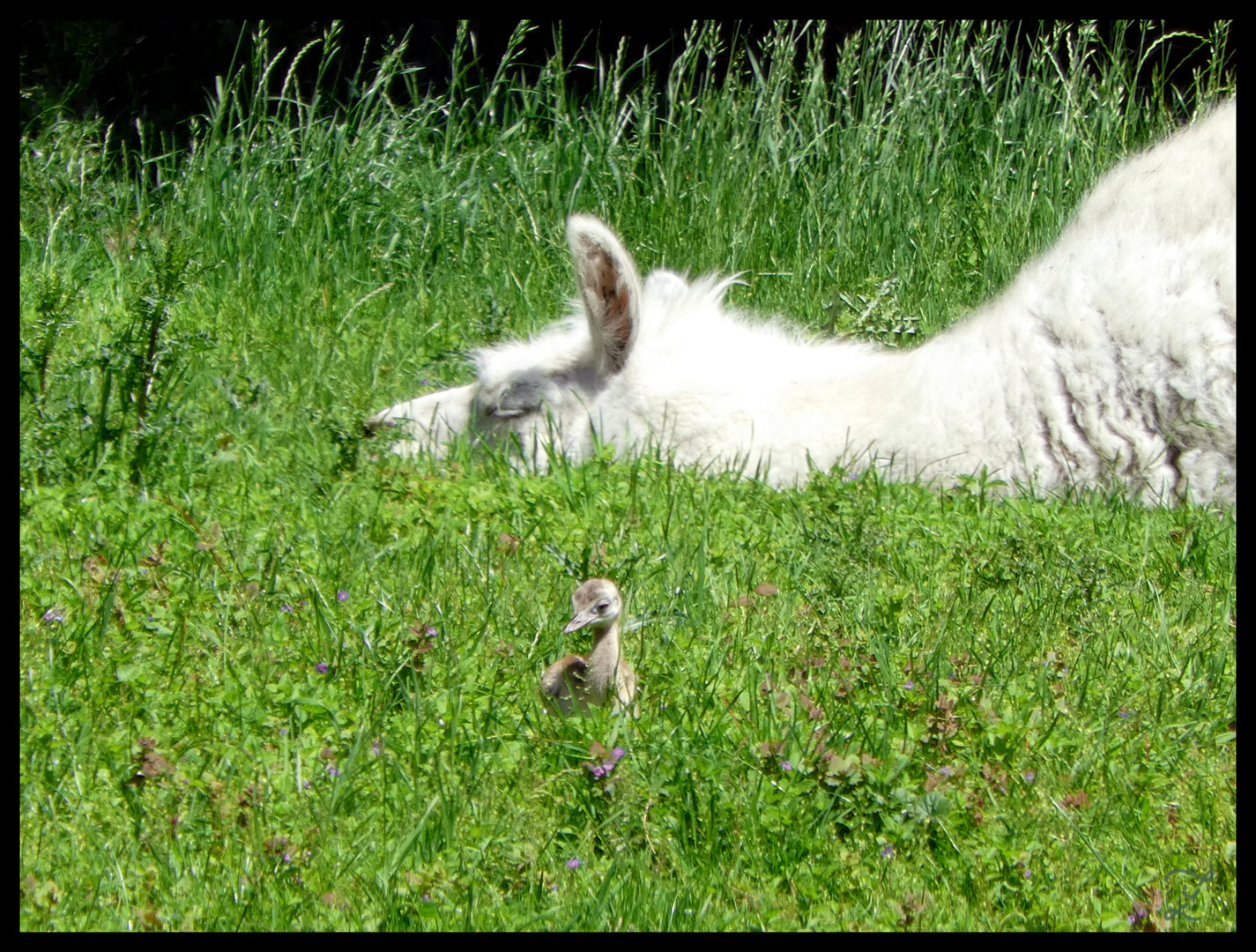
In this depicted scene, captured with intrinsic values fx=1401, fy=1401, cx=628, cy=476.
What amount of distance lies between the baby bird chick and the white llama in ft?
5.10

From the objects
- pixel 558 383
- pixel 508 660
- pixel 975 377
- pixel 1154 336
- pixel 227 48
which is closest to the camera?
pixel 508 660

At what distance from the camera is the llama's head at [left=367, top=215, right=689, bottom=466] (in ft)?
15.0

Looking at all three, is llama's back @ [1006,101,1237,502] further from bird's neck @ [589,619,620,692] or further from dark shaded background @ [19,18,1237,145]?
dark shaded background @ [19,18,1237,145]

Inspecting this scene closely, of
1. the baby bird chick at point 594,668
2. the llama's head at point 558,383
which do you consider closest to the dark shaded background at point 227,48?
the llama's head at point 558,383

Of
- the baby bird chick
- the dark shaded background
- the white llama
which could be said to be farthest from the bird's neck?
the dark shaded background

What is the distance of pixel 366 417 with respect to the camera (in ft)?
15.6

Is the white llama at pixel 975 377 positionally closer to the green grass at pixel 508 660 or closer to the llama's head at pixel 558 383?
the llama's head at pixel 558 383

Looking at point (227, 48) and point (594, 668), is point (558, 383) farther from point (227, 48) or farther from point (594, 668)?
point (227, 48)

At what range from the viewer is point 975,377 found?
14.9 feet

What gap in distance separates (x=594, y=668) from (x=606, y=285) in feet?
6.72

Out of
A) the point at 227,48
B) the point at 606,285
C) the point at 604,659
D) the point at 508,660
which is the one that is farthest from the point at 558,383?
the point at 227,48

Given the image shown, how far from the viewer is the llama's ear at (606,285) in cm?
452

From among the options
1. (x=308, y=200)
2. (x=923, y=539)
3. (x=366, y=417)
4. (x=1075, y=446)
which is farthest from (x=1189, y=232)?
(x=308, y=200)

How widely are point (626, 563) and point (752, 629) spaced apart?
0.41m
